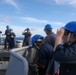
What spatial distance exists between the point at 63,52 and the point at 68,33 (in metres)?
0.36

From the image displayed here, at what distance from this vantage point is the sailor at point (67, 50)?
376 cm

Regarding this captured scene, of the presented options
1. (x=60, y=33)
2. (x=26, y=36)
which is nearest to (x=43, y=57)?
(x=60, y=33)

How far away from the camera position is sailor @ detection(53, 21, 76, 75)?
376 centimetres

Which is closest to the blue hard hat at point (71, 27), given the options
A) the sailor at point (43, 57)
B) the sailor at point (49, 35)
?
the sailor at point (43, 57)

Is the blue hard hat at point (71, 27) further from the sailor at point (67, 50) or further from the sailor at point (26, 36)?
the sailor at point (26, 36)

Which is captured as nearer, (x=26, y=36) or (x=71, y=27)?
(x=71, y=27)

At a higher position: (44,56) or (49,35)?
(49,35)

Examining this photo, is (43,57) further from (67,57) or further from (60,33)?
(67,57)

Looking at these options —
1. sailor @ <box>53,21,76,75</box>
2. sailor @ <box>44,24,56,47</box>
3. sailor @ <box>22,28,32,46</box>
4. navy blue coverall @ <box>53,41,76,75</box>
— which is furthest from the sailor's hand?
sailor @ <box>22,28,32,46</box>

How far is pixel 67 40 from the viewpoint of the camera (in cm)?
396

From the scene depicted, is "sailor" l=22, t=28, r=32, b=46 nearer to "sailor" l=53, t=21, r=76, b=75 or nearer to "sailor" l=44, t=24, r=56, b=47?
"sailor" l=44, t=24, r=56, b=47

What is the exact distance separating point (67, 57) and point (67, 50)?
0.09 metres

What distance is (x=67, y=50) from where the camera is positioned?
376 cm

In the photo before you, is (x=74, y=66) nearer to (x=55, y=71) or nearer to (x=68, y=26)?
(x=68, y=26)
